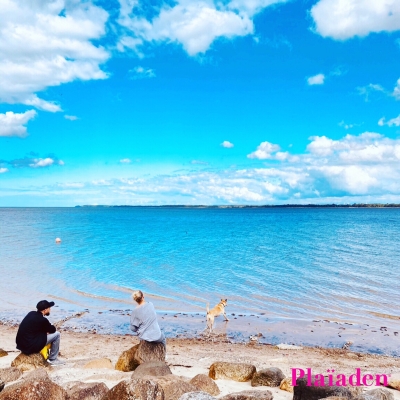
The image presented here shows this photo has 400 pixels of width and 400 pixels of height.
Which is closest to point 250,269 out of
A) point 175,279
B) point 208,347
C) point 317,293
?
point 175,279

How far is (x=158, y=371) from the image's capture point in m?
7.61

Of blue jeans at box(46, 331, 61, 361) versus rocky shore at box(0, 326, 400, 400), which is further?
blue jeans at box(46, 331, 61, 361)

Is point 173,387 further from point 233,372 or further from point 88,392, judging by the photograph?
point 233,372

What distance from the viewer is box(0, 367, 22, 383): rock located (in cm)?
776

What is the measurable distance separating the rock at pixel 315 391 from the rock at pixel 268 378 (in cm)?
99

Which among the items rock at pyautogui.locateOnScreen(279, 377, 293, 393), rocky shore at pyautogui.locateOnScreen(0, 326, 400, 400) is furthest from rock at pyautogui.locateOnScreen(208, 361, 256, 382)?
rock at pyautogui.locateOnScreen(279, 377, 293, 393)

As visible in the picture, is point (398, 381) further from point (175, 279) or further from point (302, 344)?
point (175, 279)

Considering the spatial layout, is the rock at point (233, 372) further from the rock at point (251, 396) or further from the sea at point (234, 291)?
the sea at point (234, 291)

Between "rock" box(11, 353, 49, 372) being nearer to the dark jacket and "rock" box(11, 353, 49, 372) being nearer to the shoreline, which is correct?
the dark jacket

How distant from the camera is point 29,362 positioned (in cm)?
884

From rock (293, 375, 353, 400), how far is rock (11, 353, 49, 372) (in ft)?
19.2

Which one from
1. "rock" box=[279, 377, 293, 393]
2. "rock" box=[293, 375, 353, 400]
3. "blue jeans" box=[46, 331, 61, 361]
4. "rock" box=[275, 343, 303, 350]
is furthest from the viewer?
"rock" box=[275, 343, 303, 350]

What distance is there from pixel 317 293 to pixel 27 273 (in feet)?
61.4

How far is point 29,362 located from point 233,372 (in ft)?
15.4
